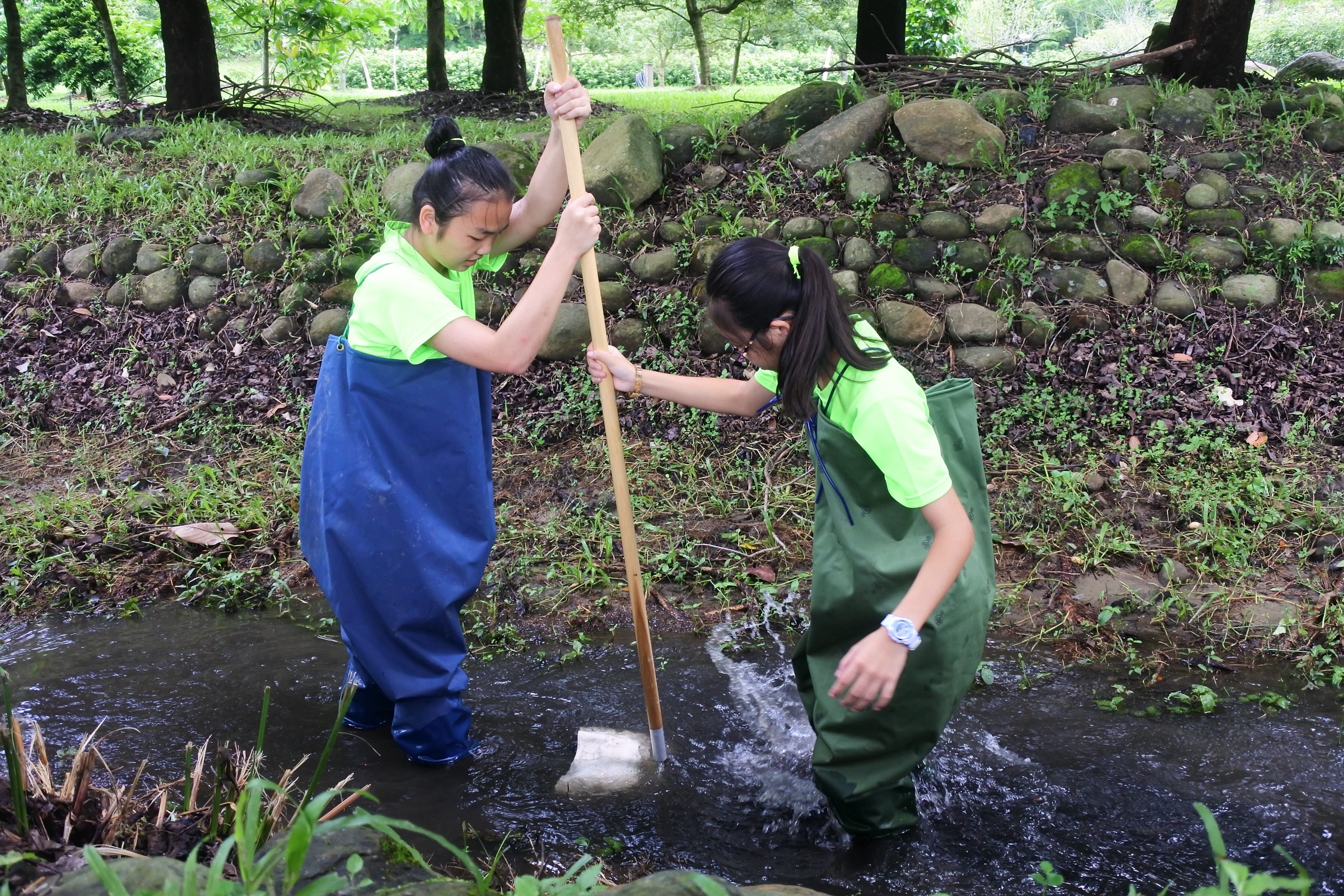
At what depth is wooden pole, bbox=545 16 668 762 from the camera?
251cm

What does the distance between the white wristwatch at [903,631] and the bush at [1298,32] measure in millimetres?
23280

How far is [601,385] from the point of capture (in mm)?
2625

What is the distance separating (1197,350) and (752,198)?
7.67 feet

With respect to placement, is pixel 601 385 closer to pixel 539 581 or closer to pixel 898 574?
pixel 898 574

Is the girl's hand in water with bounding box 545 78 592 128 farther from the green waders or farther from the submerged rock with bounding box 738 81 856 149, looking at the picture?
the submerged rock with bounding box 738 81 856 149

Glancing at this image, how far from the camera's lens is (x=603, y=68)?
2867 centimetres

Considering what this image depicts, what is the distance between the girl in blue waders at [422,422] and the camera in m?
2.37

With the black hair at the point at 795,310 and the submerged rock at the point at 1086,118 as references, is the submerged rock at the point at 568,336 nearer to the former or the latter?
the submerged rock at the point at 1086,118

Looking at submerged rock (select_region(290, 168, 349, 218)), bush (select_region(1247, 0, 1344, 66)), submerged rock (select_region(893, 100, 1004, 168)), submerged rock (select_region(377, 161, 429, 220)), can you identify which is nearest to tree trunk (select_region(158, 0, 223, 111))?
submerged rock (select_region(290, 168, 349, 218))

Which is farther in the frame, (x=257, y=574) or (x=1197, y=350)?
(x=1197, y=350)

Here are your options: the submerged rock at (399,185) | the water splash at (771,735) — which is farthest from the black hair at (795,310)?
the submerged rock at (399,185)

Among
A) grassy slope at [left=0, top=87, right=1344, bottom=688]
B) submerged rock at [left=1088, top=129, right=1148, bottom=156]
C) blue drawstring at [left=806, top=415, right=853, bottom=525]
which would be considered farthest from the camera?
submerged rock at [left=1088, top=129, right=1148, bottom=156]

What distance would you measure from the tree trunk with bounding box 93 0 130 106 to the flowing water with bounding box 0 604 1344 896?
8.19m

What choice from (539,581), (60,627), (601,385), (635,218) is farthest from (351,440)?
(635,218)
